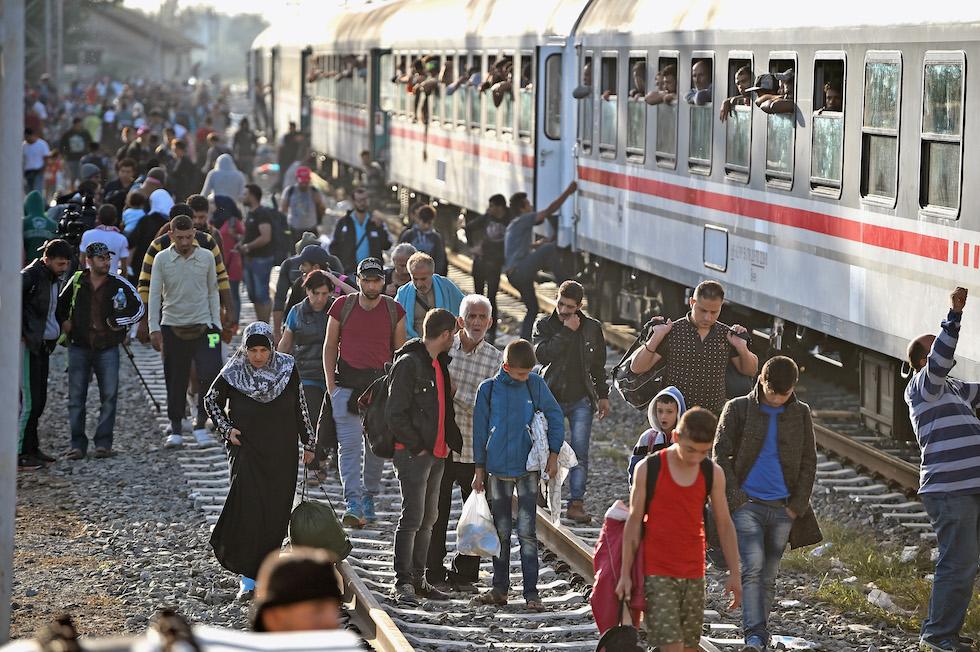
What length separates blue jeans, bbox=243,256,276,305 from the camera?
15867 mm

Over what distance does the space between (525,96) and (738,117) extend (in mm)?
6352

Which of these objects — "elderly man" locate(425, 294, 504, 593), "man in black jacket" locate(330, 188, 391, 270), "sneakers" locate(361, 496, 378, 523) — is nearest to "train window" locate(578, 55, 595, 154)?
"man in black jacket" locate(330, 188, 391, 270)

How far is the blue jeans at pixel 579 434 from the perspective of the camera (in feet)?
34.9

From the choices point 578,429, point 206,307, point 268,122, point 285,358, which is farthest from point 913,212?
point 268,122

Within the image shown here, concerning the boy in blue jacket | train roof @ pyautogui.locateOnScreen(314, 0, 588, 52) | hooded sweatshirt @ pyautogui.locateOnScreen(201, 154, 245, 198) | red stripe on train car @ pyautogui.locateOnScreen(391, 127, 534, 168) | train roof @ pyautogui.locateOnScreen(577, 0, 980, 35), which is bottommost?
the boy in blue jacket

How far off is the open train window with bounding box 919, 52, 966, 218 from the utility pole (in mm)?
5098

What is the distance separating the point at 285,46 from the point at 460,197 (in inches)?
876

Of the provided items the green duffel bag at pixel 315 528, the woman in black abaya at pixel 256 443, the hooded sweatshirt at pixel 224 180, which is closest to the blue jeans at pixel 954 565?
the green duffel bag at pixel 315 528

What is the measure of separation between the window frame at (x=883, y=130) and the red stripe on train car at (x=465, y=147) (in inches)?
316

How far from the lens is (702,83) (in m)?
13.3

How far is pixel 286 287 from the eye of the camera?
13.2 meters

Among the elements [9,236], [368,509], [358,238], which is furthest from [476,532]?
[358,238]

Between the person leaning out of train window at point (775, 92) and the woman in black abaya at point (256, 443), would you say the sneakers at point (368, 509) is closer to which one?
the woman in black abaya at point (256, 443)

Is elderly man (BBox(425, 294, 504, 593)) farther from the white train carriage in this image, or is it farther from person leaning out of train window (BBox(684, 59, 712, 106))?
person leaning out of train window (BBox(684, 59, 712, 106))
